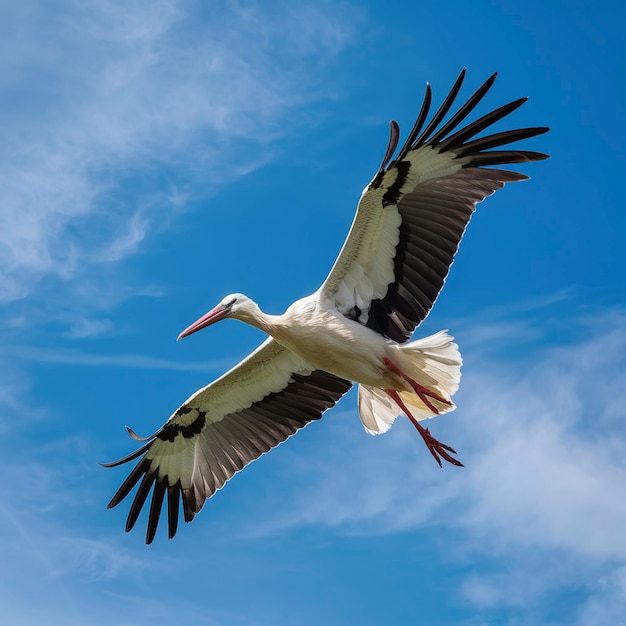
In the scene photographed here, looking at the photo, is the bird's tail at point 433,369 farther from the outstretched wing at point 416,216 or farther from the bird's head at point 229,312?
the bird's head at point 229,312

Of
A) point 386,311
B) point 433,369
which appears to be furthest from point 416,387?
point 386,311

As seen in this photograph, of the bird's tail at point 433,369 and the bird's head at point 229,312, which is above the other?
the bird's head at point 229,312

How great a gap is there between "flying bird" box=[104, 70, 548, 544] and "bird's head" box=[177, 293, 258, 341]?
12 mm

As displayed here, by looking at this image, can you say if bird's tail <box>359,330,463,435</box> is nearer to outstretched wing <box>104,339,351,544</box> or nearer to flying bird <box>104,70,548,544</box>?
flying bird <box>104,70,548,544</box>

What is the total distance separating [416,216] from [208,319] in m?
2.31

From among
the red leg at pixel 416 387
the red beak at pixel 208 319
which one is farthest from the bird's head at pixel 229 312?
the red leg at pixel 416 387

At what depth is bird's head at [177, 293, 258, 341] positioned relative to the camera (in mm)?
9922

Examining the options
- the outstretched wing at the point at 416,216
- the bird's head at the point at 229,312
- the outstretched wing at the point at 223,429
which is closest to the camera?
the outstretched wing at the point at 416,216

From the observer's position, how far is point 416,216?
30.0 feet

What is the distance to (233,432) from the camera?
426 inches

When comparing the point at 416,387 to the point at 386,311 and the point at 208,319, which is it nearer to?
the point at 386,311

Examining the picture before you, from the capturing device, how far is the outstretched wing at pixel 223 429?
10.5 meters

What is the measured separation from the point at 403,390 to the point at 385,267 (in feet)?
3.76

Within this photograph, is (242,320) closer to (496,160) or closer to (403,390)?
(403,390)
